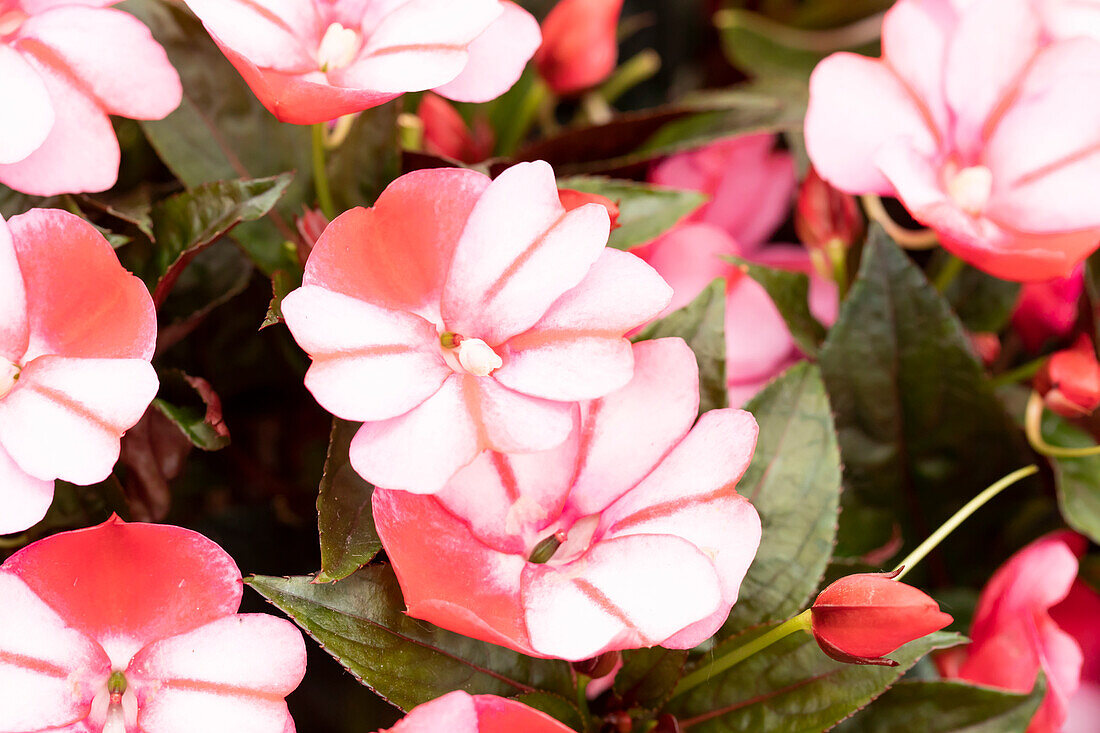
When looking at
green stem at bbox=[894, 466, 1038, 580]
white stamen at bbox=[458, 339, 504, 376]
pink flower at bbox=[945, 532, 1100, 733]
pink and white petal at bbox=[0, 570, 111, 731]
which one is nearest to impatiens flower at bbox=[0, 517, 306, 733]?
pink and white petal at bbox=[0, 570, 111, 731]

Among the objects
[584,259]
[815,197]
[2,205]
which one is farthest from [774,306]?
[2,205]

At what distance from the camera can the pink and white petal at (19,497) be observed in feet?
1.06

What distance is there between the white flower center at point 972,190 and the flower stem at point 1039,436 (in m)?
0.12

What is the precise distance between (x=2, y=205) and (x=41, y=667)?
210mm

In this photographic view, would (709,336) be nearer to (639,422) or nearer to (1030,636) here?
(639,422)

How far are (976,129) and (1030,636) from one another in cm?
23

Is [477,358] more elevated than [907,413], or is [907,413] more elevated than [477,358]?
[477,358]

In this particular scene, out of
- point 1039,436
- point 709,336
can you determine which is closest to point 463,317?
point 709,336

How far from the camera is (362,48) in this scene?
401 millimetres

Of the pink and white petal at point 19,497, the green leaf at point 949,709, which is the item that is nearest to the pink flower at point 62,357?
the pink and white petal at point 19,497

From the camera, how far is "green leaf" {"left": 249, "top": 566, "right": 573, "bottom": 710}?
35 centimetres

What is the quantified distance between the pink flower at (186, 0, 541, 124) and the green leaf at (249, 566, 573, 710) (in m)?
0.16

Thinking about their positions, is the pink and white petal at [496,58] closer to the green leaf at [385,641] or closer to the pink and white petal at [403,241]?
the pink and white petal at [403,241]

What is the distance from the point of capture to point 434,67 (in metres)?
0.37
